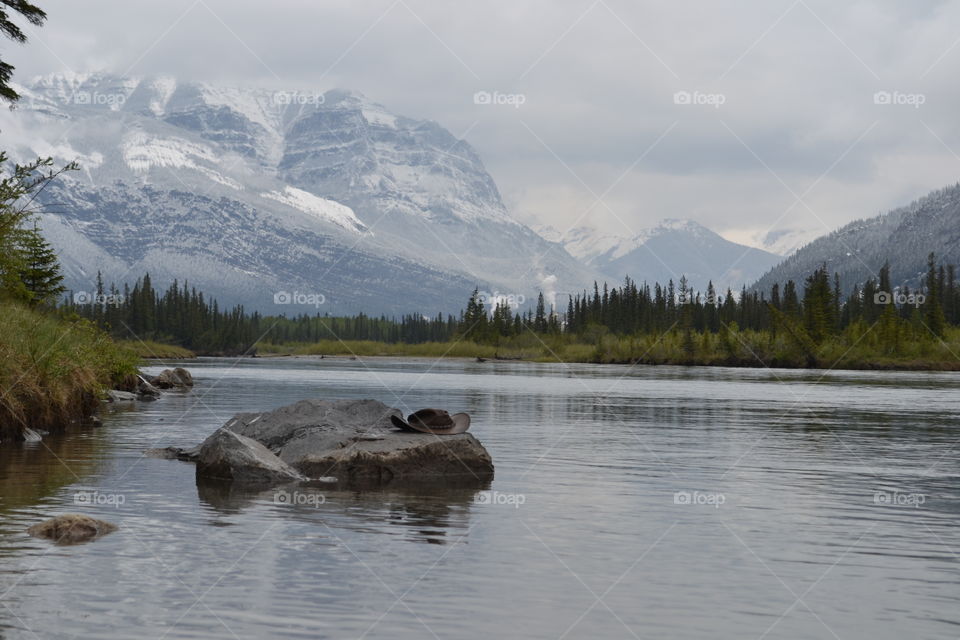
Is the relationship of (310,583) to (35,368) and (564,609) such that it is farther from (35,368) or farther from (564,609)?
(35,368)

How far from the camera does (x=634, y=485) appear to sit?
25.0 m

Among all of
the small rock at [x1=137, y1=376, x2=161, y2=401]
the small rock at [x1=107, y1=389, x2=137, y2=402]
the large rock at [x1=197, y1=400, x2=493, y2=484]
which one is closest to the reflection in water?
the large rock at [x1=197, y1=400, x2=493, y2=484]

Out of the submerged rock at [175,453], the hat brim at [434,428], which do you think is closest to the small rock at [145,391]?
the submerged rock at [175,453]

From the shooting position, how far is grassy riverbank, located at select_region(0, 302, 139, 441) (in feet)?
106

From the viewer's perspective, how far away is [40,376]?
113 feet

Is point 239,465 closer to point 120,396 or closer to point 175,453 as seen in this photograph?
point 175,453

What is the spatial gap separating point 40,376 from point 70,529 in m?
18.9

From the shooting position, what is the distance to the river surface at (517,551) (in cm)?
1255

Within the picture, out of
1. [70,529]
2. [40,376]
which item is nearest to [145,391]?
[40,376]

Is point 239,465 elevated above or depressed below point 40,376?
below

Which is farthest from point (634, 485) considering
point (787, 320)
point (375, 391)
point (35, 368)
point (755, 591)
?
point (787, 320)

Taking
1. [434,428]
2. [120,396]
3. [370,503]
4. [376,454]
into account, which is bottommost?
[370,503]

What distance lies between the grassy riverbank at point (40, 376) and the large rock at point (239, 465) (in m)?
9.46

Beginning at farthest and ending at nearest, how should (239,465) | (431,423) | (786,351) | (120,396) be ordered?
(786,351)
(120,396)
(431,423)
(239,465)
